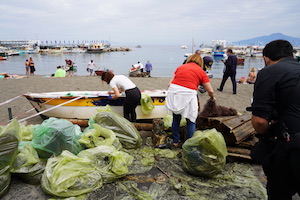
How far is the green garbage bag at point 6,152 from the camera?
241 centimetres

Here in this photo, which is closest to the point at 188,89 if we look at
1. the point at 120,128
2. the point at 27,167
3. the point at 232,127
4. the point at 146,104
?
the point at 232,127

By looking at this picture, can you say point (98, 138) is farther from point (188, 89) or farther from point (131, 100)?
point (188, 89)

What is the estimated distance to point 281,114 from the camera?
1760 mm

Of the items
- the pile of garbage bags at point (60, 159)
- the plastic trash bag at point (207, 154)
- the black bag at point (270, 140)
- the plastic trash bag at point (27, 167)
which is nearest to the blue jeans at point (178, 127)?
the plastic trash bag at point (207, 154)

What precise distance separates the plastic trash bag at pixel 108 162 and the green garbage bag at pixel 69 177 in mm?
109

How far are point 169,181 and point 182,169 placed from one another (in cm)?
42

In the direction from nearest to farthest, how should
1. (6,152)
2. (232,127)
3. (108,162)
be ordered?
(6,152)
(108,162)
(232,127)

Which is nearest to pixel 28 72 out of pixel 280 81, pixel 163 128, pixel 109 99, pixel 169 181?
pixel 109 99

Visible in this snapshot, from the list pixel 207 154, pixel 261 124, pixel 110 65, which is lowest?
pixel 207 154

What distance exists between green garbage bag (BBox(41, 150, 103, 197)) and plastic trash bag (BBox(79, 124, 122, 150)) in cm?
60

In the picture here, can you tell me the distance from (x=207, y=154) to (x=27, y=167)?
2.44 meters

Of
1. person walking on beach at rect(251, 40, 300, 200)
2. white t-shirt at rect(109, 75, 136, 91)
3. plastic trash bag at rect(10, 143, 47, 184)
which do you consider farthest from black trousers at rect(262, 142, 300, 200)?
white t-shirt at rect(109, 75, 136, 91)

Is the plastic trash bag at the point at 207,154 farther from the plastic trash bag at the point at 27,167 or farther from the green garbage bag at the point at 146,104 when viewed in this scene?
the green garbage bag at the point at 146,104

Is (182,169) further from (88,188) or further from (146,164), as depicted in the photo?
(88,188)
